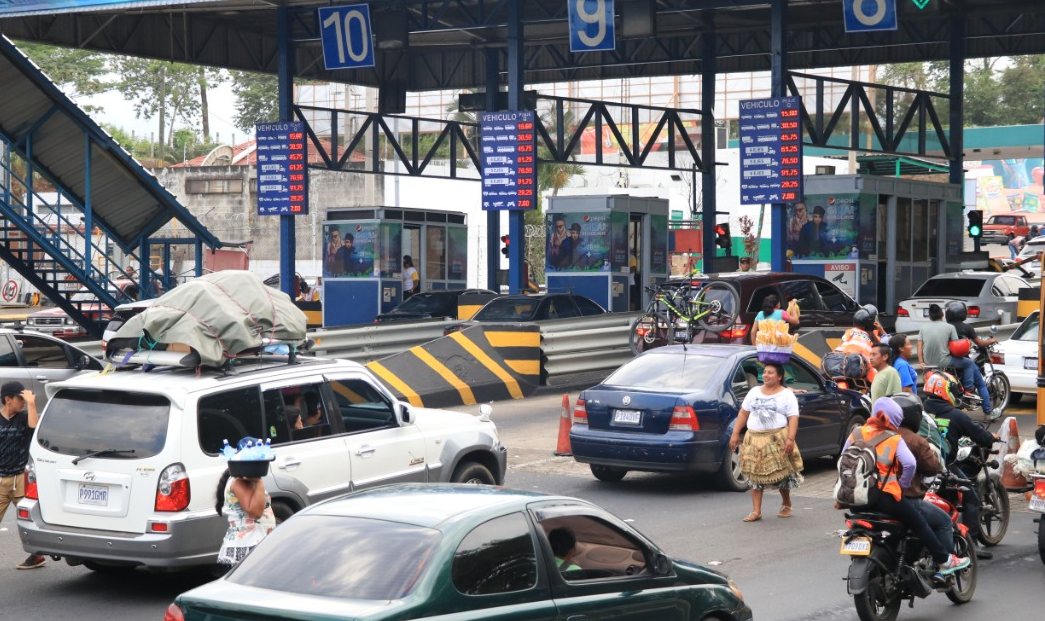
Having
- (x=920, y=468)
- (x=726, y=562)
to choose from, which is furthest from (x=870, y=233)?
(x=920, y=468)

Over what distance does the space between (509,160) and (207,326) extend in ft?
62.4

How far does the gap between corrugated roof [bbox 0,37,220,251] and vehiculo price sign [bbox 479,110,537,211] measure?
6.40m

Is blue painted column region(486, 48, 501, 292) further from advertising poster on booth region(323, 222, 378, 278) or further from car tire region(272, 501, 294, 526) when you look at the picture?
car tire region(272, 501, 294, 526)

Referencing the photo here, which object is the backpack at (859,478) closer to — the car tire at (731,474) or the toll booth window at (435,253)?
the car tire at (731,474)

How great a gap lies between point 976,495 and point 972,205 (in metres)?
85.3

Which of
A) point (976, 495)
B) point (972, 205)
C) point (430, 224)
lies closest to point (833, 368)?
point (976, 495)

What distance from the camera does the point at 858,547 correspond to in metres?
8.48

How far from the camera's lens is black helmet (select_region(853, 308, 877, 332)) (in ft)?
51.9

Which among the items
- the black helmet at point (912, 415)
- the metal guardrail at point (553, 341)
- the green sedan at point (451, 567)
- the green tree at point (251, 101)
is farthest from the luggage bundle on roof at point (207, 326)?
the green tree at point (251, 101)

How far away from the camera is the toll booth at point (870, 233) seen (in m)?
28.8

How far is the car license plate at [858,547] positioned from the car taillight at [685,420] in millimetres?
4716

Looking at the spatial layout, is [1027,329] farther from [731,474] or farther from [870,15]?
[731,474]

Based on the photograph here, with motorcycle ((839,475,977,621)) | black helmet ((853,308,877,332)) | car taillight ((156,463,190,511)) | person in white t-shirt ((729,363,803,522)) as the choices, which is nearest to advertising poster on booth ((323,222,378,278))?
black helmet ((853,308,877,332))

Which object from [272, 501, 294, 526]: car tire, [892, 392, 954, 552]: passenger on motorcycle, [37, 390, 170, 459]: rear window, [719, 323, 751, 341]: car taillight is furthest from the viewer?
[719, 323, 751, 341]: car taillight
